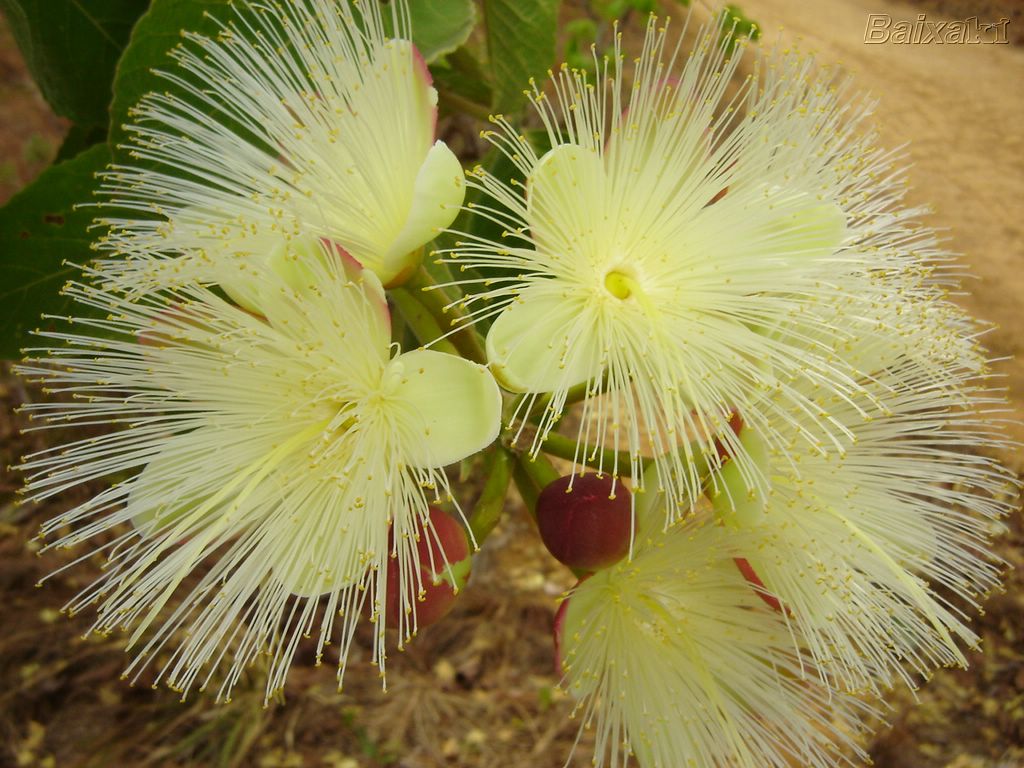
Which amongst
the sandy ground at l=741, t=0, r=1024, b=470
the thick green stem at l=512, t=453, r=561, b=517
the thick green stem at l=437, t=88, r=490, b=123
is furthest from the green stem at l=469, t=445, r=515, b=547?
the sandy ground at l=741, t=0, r=1024, b=470

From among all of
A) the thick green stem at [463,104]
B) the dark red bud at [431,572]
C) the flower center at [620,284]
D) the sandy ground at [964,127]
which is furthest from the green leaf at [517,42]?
the sandy ground at [964,127]

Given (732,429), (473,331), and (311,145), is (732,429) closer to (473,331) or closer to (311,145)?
(473,331)

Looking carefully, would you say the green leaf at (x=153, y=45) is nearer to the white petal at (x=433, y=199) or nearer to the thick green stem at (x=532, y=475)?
the white petal at (x=433, y=199)

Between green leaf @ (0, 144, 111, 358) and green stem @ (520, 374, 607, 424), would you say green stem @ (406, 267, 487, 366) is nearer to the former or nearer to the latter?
green stem @ (520, 374, 607, 424)

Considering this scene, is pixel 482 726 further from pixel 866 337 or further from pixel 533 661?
pixel 866 337

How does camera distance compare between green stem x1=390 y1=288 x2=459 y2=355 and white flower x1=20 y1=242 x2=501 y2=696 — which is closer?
white flower x1=20 y1=242 x2=501 y2=696

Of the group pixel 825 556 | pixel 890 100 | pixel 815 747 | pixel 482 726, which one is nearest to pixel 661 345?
pixel 825 556
